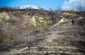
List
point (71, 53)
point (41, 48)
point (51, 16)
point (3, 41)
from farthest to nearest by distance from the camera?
point (51, 16)
point (3, 41)
point (41, 48)
point (71, 53)

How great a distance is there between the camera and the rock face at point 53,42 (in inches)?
514

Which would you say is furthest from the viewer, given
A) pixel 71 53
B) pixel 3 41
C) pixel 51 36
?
pixel 3 41

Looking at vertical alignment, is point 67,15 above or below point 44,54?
above

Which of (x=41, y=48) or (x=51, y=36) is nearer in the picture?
(x=41, y=48)

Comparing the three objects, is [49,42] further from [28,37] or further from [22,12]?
[22,12]

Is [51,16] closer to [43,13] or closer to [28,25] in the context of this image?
[43,13]

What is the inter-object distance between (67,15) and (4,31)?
598 cm

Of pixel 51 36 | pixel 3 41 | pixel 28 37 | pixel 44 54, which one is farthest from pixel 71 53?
pixel 3 41

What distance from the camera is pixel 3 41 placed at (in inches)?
698

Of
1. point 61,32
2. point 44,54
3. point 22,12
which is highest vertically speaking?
point 22,12

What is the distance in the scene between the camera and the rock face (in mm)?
13062

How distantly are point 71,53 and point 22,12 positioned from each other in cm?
1085

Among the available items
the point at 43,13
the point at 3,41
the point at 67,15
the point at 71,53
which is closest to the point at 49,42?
the point at 71,53

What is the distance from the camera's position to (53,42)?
14016 millimetres
